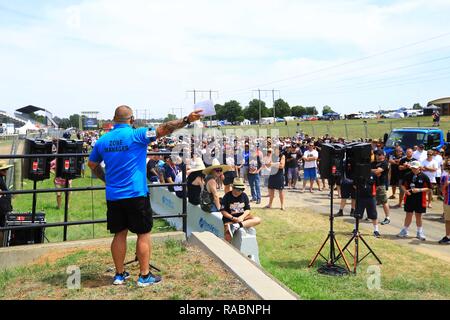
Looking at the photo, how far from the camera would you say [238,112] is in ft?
388

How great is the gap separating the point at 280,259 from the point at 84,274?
407 centimetres

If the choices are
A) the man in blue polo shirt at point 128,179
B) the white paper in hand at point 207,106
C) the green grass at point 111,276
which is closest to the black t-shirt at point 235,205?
the green grass at point 111,276

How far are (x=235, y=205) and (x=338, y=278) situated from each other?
6.87 ft

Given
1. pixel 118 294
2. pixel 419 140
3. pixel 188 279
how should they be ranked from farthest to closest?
pixel 419 140, pixel 188 279, pixel 118 294

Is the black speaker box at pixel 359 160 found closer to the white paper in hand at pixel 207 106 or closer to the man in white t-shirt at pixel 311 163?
the white paper in hand at pixel 207 106

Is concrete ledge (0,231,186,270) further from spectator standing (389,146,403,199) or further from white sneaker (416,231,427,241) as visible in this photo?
spectator standing (389,146,403,199)

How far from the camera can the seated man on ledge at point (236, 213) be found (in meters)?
7.36

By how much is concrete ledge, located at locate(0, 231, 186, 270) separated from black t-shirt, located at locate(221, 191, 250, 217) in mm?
1671

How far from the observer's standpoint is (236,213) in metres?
7.59

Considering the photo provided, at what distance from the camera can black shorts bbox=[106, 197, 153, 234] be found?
4.32 meters

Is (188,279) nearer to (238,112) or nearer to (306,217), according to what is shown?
(306,217)

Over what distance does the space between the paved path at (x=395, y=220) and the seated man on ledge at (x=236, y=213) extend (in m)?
3.54
